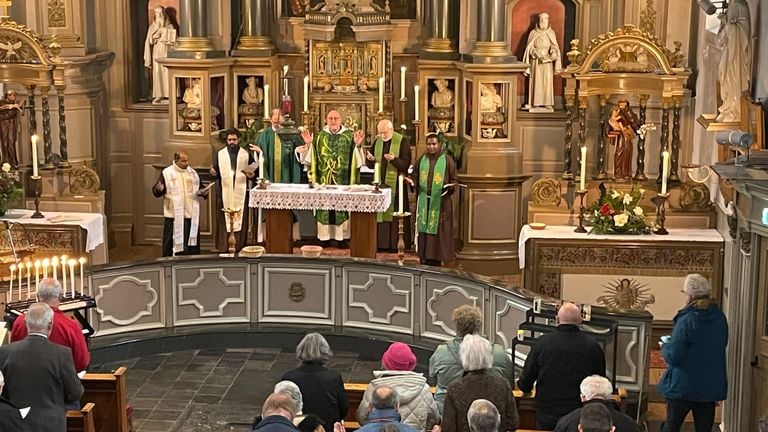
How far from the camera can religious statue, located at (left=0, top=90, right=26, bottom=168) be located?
587 inches

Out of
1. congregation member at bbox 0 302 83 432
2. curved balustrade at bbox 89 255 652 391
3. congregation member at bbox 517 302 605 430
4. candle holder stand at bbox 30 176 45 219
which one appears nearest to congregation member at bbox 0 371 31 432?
congregation member at bbox 0 302 83 432

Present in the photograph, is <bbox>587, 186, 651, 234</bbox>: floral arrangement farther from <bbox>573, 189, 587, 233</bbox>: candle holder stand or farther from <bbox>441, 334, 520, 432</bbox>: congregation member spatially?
<bbox>441, 334, 520, 432</bbox>: congregation member

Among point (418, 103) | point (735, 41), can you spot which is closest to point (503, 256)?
point (418, 103)

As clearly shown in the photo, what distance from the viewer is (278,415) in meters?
6.73

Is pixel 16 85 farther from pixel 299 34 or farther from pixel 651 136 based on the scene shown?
pixel 651 136

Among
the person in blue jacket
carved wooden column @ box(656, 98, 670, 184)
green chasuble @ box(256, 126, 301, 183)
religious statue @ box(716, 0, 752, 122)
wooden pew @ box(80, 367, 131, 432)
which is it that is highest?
religious statue @ box(716, 0, 752, 122)

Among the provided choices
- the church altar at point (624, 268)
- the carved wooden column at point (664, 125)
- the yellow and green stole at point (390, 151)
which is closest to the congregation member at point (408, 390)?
the church altar at point (624, 268)

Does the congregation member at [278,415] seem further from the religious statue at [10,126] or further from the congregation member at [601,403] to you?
the religious statue at [10,126]

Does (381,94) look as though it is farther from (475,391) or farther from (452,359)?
(475,391)

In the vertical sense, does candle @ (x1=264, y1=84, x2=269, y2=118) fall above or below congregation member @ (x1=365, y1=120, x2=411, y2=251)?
above

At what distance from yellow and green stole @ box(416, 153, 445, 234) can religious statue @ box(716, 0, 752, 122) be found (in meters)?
3.91

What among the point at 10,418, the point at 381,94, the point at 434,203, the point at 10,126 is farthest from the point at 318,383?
the point at 10,126

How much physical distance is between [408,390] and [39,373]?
223cm

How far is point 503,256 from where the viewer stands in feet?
51.5
